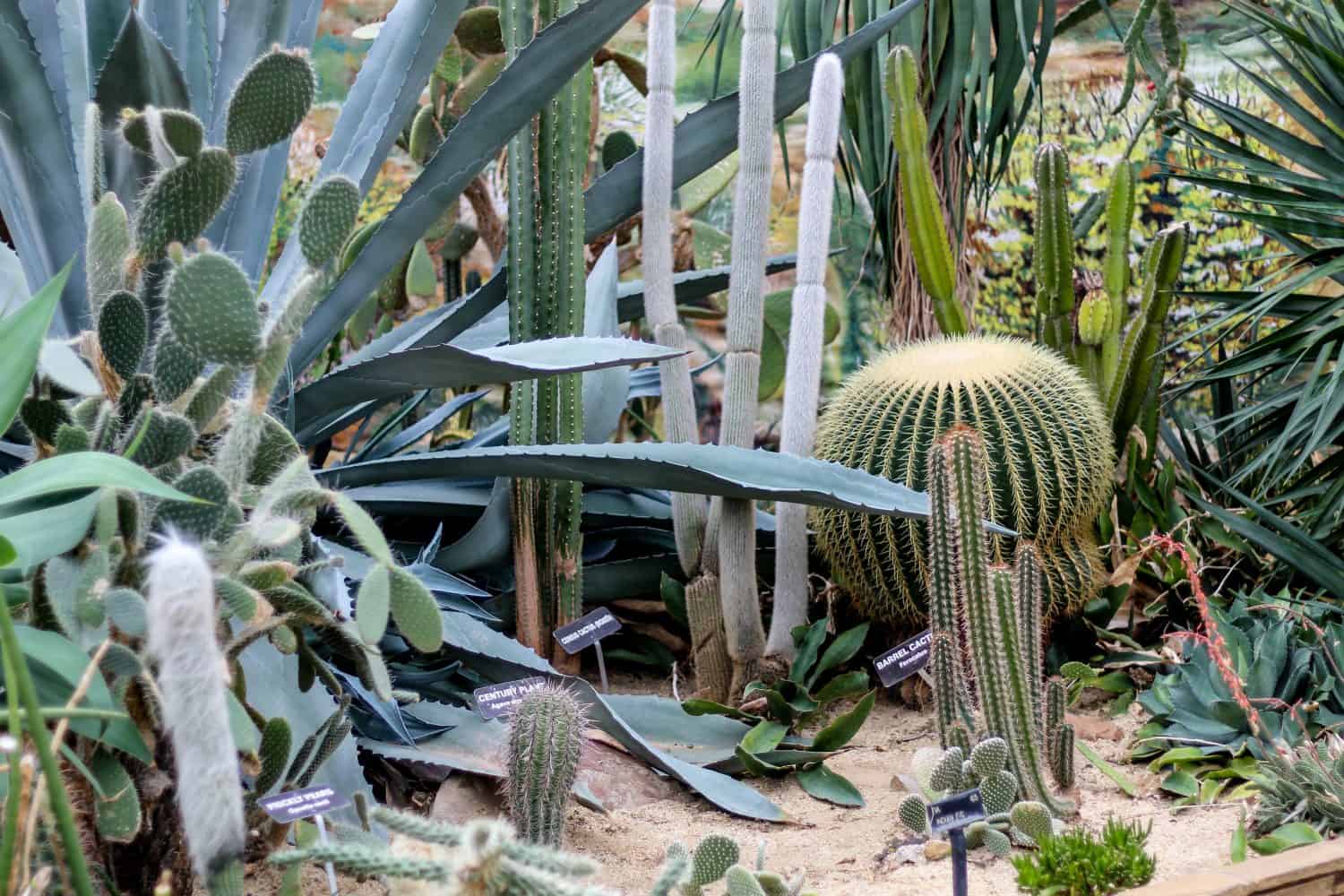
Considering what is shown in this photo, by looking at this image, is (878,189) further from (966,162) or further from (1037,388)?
(1037,388)

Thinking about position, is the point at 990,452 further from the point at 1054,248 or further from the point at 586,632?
the point at 586,632

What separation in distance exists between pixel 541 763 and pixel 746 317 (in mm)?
1060

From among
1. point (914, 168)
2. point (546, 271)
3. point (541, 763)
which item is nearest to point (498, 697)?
point (541, 763)

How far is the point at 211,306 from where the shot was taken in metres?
1.10

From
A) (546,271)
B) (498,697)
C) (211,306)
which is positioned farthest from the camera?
(546,271)

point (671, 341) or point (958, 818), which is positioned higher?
point (671, 341)

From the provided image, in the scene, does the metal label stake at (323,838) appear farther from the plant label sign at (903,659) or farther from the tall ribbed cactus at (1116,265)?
the tall ribbed cactus at (1116,265)

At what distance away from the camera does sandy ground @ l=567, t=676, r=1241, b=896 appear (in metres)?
1.73

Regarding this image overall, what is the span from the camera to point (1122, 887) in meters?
1.58

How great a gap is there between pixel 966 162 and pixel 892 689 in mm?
1728

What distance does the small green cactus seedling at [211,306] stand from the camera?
110 cm

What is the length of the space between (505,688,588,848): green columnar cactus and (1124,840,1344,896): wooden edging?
704mm

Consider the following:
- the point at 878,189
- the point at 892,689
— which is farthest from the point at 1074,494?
the point at 878,189

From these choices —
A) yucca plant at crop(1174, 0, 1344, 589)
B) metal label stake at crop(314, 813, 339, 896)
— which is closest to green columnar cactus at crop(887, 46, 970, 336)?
yucca plant at crop(1174, 0, 1344, 589)
